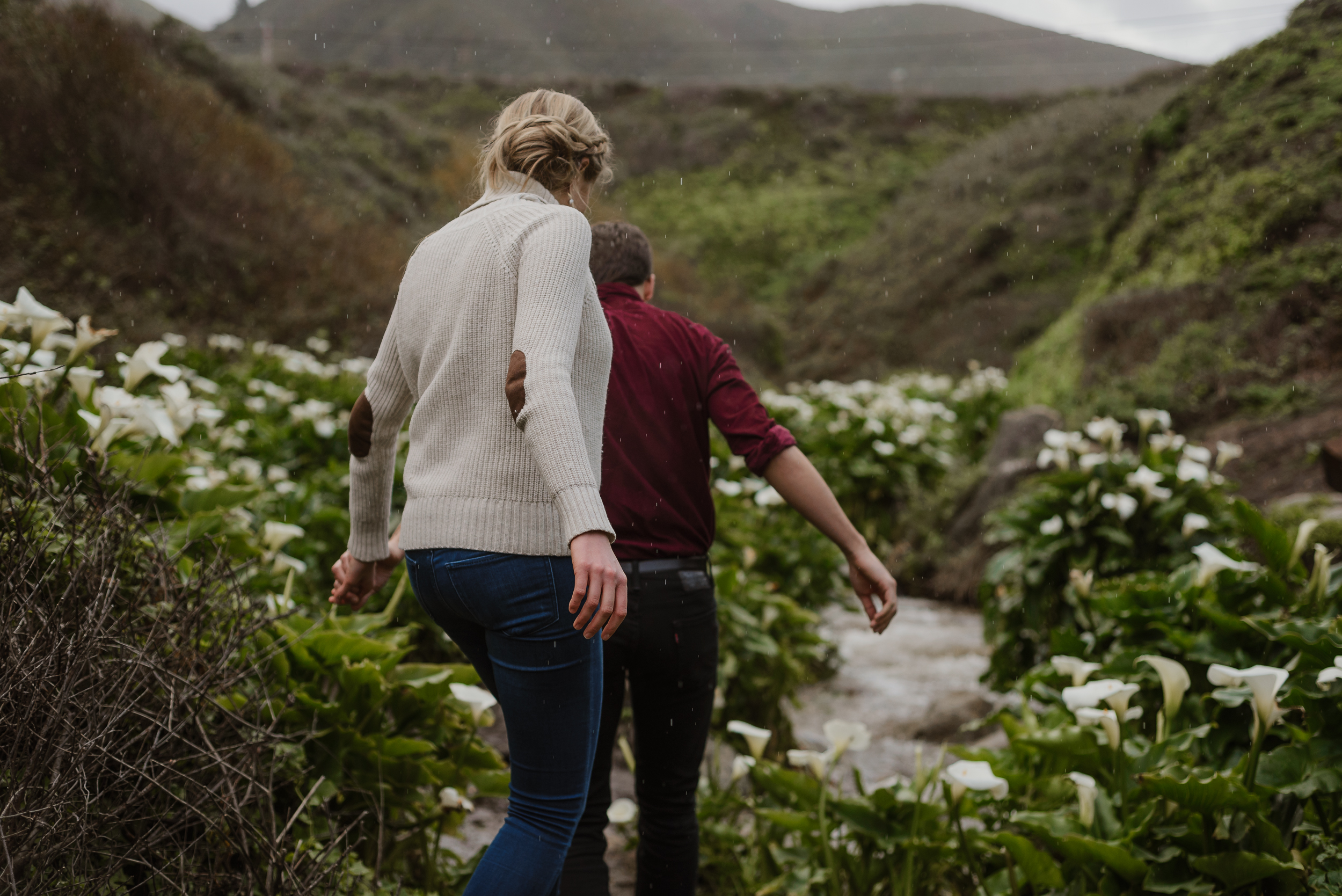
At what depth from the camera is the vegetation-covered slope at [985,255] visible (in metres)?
20.2

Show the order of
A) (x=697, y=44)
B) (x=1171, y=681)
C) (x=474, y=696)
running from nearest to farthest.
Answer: (x=474, y=696) → (x=1171, y=681) → (x=697, y=44)

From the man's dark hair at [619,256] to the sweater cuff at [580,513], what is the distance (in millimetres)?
961

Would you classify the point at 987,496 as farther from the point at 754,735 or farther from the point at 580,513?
the point at 580,513

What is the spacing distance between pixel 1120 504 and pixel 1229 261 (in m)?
7.04

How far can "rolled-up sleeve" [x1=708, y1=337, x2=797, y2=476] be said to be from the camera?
7.30 ft

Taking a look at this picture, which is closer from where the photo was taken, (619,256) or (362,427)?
(362,427)

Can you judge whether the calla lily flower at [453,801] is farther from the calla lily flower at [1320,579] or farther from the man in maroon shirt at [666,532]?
the calla lily flower at [1320,579]

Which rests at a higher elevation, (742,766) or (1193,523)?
(1193,523)

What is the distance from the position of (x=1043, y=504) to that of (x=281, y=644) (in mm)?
3848

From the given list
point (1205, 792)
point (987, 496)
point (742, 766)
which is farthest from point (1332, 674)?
point (987, 496)

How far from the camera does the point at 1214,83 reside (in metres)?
12.5

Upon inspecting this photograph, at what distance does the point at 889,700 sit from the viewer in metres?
5.56

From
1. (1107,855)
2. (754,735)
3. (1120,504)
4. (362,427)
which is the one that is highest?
(362,427)

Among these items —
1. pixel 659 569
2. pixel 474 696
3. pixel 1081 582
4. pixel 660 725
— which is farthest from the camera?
pixel 1081 582
